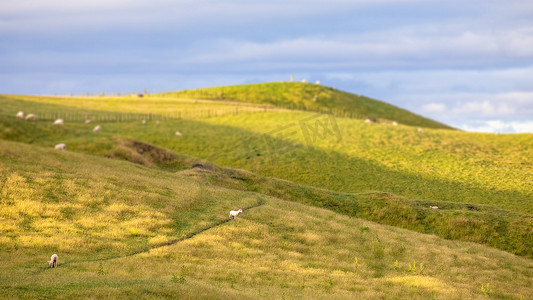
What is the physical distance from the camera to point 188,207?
37.2 m

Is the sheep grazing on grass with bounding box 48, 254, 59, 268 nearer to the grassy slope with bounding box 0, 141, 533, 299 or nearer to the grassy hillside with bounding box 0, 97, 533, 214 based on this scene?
the grassy slope with bounding box 0, 141, 533, 299

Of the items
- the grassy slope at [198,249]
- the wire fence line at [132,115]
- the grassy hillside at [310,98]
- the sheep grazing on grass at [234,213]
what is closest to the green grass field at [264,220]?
the grassy slope at [198,249]

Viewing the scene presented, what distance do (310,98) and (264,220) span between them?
366 ft

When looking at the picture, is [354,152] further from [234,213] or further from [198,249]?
[198,249]

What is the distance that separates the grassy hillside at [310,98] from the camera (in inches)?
5544

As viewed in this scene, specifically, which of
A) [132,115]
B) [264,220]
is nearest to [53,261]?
[264,220]

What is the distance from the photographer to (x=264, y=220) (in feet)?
118

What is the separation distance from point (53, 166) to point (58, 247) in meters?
18.1

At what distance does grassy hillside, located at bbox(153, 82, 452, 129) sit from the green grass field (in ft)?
205

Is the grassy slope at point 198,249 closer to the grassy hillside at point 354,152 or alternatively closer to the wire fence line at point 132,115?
the grassy hillside at point 354,152

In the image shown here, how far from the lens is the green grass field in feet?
79.5

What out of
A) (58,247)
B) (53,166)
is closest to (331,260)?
(58,247)

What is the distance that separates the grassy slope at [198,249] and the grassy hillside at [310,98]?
9779cm

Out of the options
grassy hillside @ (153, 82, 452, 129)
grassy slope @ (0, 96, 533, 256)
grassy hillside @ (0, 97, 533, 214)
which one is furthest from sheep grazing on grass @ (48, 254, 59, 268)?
grassy hillside @ (153, 82, 452, 129)
